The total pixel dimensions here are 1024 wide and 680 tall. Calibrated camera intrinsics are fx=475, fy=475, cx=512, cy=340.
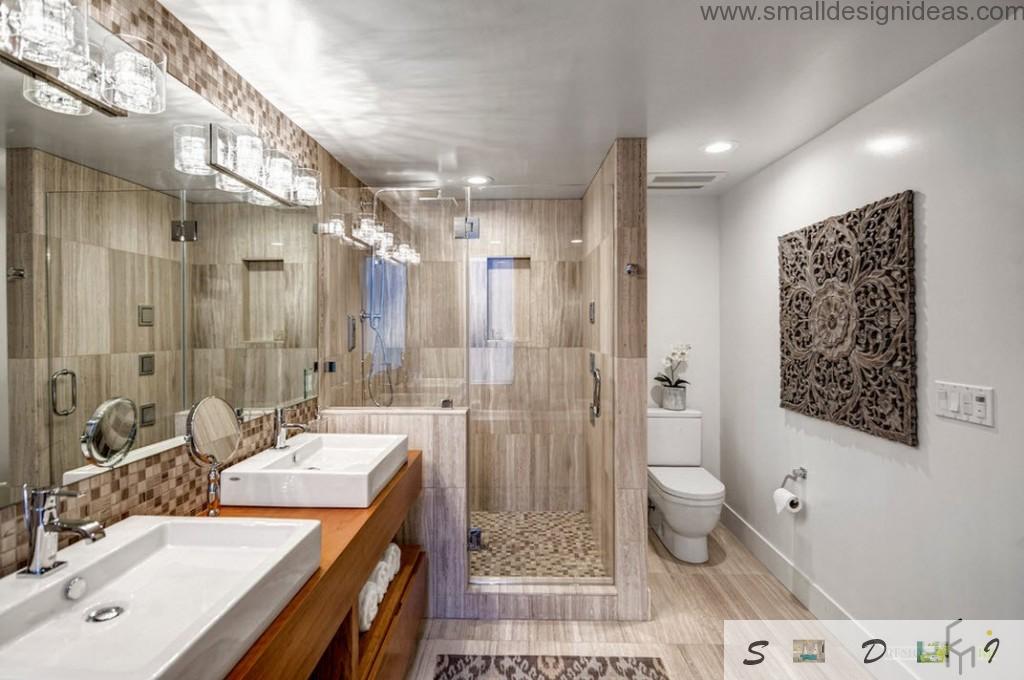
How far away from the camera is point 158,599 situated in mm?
1072

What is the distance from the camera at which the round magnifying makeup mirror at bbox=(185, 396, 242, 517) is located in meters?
1.54

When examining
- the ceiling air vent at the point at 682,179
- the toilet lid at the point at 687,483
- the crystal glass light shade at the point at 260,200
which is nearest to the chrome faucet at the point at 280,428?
the crystal glass light shade at the point at 260,200

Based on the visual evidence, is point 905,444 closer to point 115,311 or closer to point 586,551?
point 586,551

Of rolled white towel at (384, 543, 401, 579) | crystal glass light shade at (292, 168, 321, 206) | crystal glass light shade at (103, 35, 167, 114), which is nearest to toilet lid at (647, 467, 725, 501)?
rolled white towel at (384, 543, 401, 579)

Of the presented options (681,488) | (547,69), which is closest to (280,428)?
(547,69)

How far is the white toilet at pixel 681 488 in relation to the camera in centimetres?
284

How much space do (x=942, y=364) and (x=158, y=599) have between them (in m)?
2.51

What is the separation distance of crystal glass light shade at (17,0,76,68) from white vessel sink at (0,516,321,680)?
111 centimetres

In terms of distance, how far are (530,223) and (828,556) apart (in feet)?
8.06

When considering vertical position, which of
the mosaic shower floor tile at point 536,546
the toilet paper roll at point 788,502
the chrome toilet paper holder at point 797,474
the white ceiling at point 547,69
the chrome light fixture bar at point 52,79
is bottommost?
the mosaic shower floor tile at point 536,546

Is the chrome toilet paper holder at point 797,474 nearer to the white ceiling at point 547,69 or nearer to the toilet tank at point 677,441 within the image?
the toilet tank at point 677,441

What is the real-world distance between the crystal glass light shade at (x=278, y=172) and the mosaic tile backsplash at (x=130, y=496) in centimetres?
96

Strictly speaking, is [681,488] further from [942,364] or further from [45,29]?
[45,29]

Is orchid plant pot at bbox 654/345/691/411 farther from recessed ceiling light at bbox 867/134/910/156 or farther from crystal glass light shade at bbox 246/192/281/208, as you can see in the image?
crystal glass light shade at bbox 246/192/281/208
